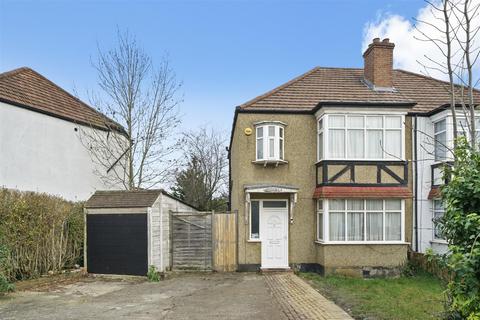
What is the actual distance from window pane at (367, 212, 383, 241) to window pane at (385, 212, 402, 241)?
0.20 metres

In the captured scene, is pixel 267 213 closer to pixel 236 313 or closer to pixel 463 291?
pixel 236 313

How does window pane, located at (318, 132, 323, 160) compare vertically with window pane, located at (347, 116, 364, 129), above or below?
below

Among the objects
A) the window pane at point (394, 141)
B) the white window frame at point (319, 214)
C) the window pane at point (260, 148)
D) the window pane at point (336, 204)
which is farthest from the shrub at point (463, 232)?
the window pane at point (260, 148)

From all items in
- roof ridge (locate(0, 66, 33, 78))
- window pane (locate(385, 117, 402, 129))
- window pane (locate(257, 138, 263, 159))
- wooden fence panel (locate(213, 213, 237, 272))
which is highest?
roof ridge (locate(0, 66, 33, 78))

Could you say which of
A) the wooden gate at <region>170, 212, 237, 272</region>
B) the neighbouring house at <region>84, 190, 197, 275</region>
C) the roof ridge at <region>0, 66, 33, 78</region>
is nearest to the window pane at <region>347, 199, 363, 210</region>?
the wooden gate at <region>170, 212, 237, 272</region>

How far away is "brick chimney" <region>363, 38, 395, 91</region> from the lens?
15914 millimetres

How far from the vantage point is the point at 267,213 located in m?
14.9

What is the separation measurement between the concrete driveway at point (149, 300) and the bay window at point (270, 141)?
13.9 feet

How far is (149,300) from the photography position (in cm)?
991

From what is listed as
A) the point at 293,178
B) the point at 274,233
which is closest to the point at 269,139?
the point at 293,178

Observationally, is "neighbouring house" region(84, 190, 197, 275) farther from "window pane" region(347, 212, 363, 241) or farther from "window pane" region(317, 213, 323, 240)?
"window pane" region(347, 212, 363, 241)

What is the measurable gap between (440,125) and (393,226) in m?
4.13

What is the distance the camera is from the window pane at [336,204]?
1412 centimetres

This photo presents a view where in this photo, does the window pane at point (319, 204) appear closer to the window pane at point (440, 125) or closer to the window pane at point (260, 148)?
the window pane at point (260, 148)
